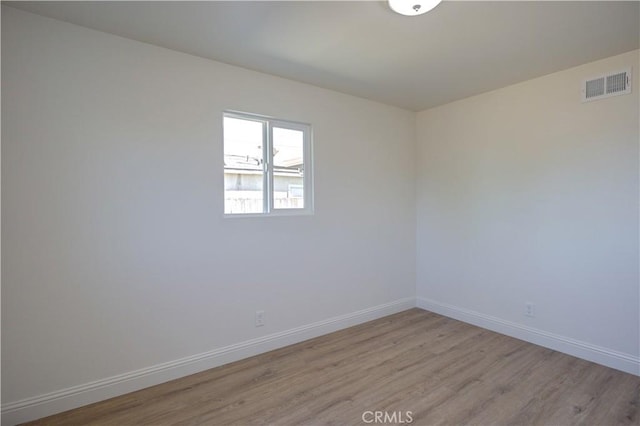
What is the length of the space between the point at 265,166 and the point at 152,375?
1867mm

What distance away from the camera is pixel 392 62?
2.63 m

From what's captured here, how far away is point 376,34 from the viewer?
218 cm

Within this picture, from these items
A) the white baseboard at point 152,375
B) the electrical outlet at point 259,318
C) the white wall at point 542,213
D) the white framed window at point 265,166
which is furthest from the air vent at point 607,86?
the electrical outlet at point 259,318

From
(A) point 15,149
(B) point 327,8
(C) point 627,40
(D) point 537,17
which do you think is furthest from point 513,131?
(A) point 15,149

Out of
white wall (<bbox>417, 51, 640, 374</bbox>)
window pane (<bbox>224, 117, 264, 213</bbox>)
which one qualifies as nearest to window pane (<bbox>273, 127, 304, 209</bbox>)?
window pane (<bbox>224, 117, 264, 213</bbox>)

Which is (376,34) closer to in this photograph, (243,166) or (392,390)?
(243,166)

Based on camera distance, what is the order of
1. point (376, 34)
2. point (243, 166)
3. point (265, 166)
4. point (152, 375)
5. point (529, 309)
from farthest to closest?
point (529, 309) → point (265, 166) → point (243, 166) → point (152, 375) → point (376, 34)

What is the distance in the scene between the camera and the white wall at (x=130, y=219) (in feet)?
6.34

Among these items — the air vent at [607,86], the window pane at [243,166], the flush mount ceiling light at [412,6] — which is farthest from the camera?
the window pane at [243,166]

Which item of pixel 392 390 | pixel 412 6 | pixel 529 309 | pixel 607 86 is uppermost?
pixel 412 6

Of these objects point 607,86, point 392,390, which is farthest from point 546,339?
point 607,86

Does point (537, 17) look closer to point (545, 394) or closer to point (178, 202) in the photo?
point (545, 394)

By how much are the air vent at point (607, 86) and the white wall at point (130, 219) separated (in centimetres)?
219

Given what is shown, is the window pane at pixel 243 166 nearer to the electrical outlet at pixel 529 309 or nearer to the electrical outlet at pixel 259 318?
the electrical outlet at pixel 259 318
